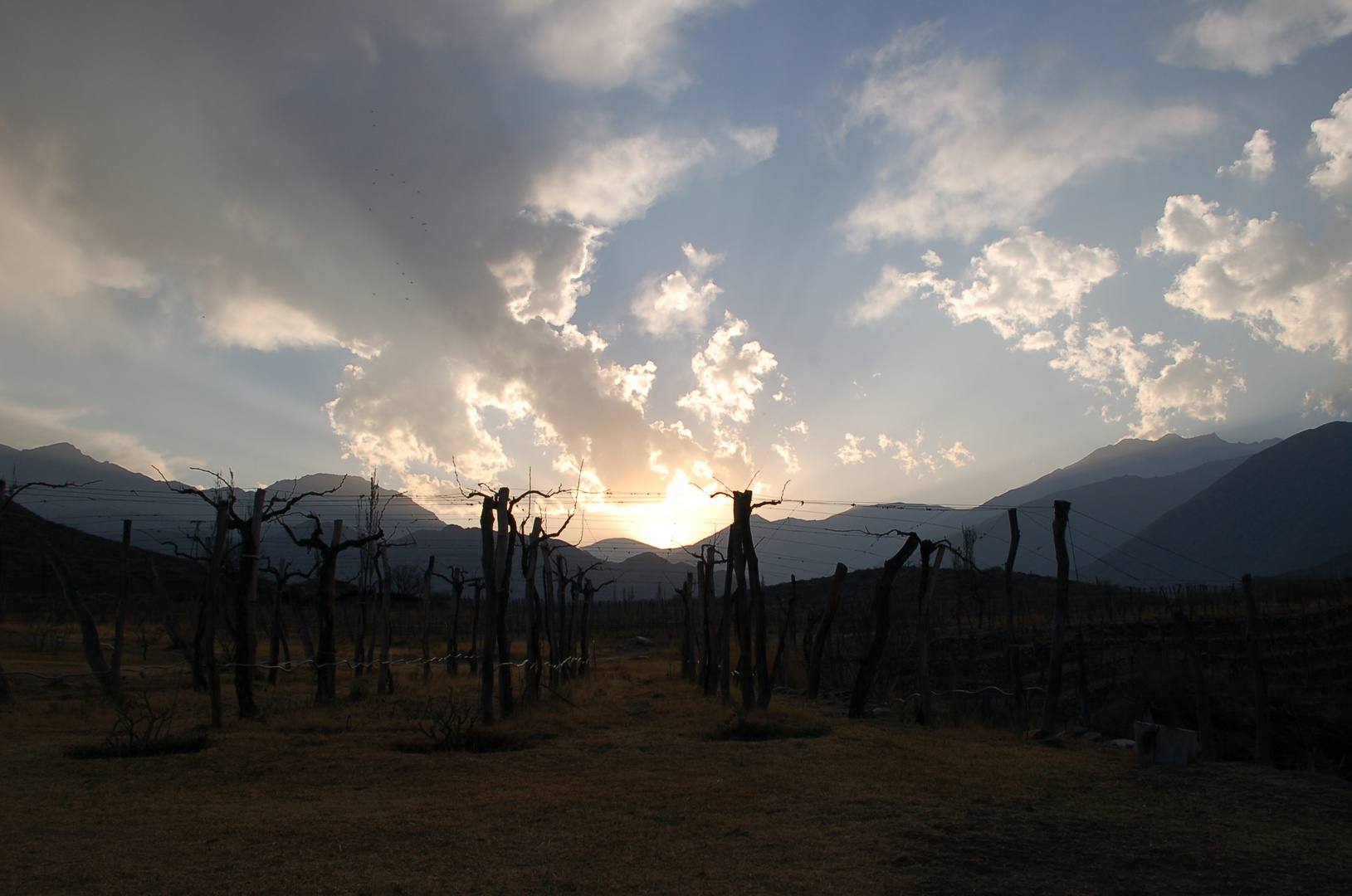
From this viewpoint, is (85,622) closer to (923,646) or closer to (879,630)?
(879,630)

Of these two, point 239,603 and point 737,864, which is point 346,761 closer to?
point 239,603

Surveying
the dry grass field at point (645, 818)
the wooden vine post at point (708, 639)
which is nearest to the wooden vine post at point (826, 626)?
the wooden vine post at point (708, 639)

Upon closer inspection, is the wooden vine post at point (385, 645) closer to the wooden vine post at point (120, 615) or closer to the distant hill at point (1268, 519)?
the wooden vine post at point (120, 615)

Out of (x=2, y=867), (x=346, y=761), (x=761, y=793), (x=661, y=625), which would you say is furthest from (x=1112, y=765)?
(x=661, y=625)

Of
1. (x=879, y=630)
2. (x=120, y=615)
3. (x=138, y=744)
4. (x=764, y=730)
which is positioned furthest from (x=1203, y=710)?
(x=120, y=615)

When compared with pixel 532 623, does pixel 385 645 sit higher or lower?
lower

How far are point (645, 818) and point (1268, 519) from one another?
18556 cm

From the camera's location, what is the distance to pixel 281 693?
50.7 ft

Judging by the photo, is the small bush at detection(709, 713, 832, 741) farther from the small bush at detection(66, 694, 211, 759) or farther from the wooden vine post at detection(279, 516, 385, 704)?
the wooden vine post at detection(279, 516, 385, 704)

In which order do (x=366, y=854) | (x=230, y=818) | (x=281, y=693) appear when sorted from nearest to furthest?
1. (x=366, y=854)
2. (x=230, y=818)
3. (x=281, y=693)

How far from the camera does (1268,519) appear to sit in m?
145

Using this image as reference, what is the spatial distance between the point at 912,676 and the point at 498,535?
19.8 m

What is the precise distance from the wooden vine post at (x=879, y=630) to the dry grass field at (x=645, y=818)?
2748 mm

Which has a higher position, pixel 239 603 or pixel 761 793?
pixel 239 603
